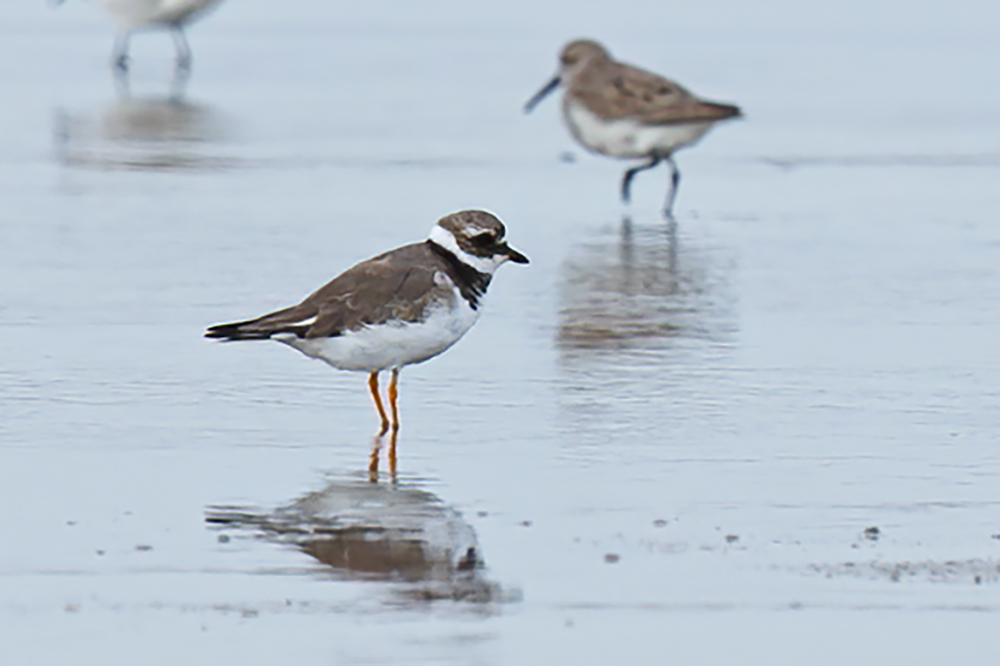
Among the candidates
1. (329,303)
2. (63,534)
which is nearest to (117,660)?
(63,534)

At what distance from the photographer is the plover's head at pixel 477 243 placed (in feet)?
24.2

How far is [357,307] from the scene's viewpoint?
7082 mm

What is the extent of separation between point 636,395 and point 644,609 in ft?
8.83

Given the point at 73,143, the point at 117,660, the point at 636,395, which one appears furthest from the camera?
the point at 73,143

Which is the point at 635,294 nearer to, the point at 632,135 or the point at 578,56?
the point at 632,135

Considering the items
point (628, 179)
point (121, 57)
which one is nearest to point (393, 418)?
point (628, 179)

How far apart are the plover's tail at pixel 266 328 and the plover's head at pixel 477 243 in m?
0.62

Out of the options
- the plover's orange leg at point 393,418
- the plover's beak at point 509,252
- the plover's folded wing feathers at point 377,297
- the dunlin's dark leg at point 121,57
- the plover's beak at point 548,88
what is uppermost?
the dunlin's dark leg at point 121,57

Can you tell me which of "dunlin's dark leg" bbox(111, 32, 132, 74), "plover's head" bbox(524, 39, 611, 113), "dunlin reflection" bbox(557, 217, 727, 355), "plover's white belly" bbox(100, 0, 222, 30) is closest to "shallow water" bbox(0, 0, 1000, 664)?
"dunlin reflection" bbox(557, 217, 727, 355)

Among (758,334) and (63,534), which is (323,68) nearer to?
(758,334)

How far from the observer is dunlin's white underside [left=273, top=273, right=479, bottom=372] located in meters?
7.02

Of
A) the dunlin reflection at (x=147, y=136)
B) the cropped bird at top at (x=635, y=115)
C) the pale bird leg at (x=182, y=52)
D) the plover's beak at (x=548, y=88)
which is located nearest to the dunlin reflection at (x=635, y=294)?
the cropped bird at top at (x=635, y=115)

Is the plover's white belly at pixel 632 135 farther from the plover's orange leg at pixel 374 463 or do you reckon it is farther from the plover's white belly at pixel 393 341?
the plover's orange leg at pixel 374 463

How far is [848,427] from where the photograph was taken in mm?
7242
